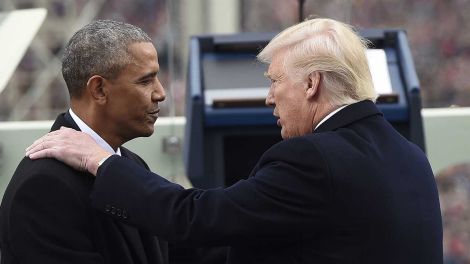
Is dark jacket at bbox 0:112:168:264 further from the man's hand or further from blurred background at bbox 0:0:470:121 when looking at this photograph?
blurred background at bbox 0:0:470:121

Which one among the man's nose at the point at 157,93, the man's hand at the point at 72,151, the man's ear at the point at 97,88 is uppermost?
the man's ear at the point at 97,88

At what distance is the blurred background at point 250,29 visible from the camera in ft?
15.7

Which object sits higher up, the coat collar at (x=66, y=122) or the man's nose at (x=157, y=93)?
the man's nose at (x=157, y=93)

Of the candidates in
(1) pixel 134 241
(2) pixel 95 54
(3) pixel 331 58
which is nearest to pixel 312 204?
(3) pixel 331 58

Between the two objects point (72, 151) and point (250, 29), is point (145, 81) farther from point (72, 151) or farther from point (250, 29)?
point (250, 29)

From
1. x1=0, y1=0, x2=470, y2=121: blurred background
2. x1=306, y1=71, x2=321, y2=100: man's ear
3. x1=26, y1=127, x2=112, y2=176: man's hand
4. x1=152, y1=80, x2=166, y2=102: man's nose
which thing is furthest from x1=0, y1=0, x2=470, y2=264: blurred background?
x1=306, y1=71, x2=321, y2=100: man's ear

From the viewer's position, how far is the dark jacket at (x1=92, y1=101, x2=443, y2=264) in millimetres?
2020

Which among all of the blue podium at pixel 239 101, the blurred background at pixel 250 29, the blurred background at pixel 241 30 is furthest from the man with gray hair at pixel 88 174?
the blurred background at pixel 250 29

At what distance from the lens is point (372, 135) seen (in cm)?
212

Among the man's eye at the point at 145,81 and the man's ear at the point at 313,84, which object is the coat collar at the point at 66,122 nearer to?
the man's eye at the point at 145,81

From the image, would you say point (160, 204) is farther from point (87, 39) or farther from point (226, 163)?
point (226, 163)

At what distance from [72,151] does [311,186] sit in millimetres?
477

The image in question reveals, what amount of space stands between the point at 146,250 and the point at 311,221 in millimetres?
456

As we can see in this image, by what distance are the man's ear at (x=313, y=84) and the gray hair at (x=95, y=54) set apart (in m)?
0.37
